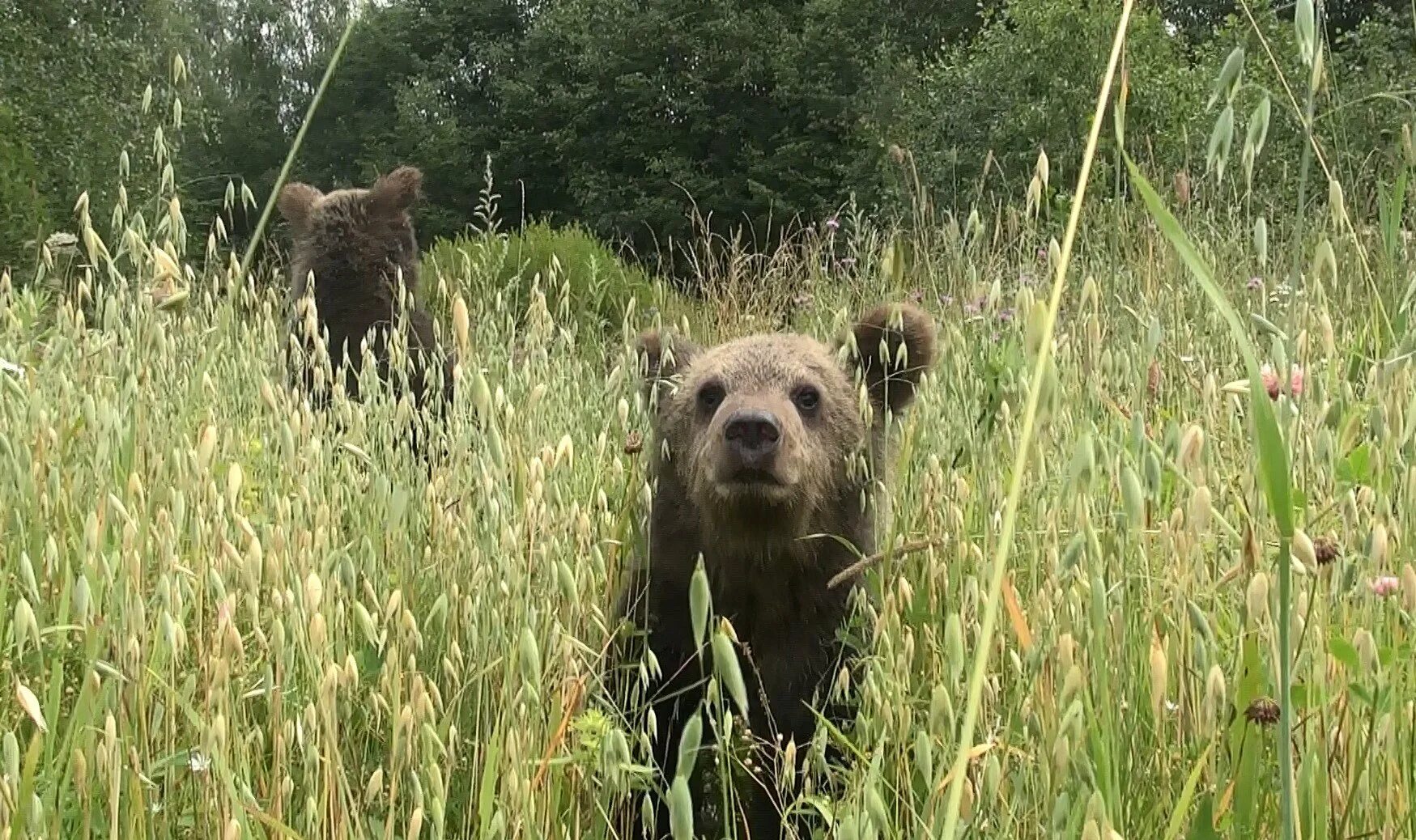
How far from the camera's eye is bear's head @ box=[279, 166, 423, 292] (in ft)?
20.0

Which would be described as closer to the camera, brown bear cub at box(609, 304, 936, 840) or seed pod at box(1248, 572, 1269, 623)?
seed pod at box(1248, 572, 1269, 623)

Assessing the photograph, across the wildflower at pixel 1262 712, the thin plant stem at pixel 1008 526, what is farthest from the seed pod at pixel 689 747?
the wildflower at pixel 1262 712

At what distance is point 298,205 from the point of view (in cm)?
630

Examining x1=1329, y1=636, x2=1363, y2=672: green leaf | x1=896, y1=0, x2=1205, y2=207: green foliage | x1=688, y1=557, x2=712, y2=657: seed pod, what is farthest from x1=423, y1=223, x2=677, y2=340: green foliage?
x1=688, y1=557, x2=712, y2=657: seed pod

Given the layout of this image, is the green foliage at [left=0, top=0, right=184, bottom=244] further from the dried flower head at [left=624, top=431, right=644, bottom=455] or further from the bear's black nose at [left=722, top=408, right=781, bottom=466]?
the bear's black nose at [left=722, top=408, right=781, bottom=466]

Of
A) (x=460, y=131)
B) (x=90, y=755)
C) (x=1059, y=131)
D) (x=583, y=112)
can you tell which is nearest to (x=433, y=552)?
(x=90, y=755)

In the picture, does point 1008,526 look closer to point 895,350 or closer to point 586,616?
point 586,616

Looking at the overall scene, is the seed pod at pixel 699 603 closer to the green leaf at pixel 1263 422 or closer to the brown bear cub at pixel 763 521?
the green leaf at pixel 1263 422

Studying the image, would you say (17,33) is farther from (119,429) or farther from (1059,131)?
(119,429)

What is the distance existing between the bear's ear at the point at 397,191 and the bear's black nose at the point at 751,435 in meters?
3.88

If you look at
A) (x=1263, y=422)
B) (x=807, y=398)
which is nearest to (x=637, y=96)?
(x=807, y=398)

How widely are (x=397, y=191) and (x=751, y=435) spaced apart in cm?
394

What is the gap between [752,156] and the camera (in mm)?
29734

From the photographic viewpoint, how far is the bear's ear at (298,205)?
20.5 feet
